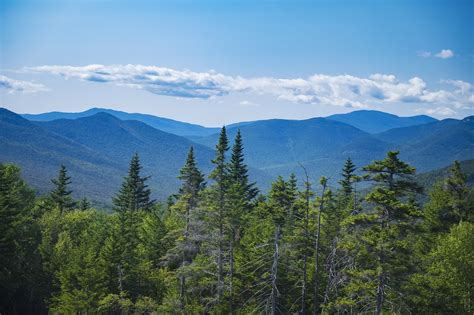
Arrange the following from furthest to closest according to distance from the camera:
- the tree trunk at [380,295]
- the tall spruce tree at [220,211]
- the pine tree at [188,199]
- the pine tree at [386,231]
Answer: the pine tree at [188,199], the tall spruce tree at [220,211], the tree trunk at [380,295], the pine tree at [386,231]

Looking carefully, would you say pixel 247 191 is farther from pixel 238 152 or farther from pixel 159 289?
pixel 159 289

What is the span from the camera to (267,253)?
3055 cm

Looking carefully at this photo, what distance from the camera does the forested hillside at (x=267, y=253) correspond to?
73.4ft

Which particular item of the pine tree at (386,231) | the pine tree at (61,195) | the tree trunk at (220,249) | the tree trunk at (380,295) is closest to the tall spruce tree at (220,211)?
the tree trunk at (220,249)

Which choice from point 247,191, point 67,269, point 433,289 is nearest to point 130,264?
point 67,269

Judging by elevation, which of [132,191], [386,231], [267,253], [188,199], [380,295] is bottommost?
[132,191]

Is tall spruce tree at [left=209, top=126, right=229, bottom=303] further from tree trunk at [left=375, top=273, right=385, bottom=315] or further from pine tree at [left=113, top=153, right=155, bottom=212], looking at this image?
pine tree at [left=113, top=153, right=155, bottom=212]

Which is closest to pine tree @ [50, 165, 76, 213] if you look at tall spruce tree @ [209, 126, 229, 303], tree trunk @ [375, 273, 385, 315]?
tall spruce tree @ [209, 126, 229, 303]

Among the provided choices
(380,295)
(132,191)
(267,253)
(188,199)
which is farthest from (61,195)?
(380,295)

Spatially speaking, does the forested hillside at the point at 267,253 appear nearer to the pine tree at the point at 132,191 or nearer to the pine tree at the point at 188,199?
the pine tree at the point at 188,199

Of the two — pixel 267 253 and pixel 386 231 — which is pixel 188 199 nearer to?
pixel 267 253

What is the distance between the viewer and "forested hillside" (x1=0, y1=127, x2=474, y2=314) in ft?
73.4

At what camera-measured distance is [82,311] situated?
4059 cm

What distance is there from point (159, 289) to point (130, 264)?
359 centimetres
